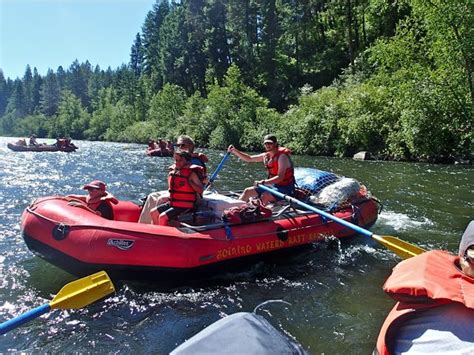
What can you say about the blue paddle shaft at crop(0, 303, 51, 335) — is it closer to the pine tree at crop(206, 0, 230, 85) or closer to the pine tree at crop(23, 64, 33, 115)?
the pine tree at crop(206, 0, 230, 85)

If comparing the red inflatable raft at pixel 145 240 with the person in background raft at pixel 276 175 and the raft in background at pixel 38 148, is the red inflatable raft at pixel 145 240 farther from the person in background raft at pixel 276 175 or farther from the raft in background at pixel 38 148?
the raft in background at pixel 38 148

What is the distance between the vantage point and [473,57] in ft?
52.4

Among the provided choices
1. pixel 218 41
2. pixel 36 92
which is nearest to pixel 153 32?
pixel 218 41

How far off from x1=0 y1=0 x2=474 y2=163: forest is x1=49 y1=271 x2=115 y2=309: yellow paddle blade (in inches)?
605

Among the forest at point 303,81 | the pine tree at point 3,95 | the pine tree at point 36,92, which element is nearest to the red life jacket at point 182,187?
the forest at point 303,81

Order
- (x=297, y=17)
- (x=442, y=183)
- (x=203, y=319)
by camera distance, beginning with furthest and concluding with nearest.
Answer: (x=297, y=17) → (x=442, y=183) → (x=203, y=319)

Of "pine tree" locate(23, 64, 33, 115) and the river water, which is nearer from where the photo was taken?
the river water

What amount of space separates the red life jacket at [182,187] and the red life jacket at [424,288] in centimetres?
315

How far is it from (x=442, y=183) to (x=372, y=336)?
8854 mm

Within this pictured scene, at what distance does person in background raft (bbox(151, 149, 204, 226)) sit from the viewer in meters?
5.28

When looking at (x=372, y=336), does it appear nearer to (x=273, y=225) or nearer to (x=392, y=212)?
(x=273, y=225)

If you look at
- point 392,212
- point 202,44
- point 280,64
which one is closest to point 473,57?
point 392,212

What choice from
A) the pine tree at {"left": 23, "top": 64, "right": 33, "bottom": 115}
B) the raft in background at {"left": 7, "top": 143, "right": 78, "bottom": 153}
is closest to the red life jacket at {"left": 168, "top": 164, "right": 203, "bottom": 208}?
the raft in background at {"left": 7, "top": 143, "right": 78, "bottom": 153}

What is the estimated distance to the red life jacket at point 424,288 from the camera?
7.17 ft
